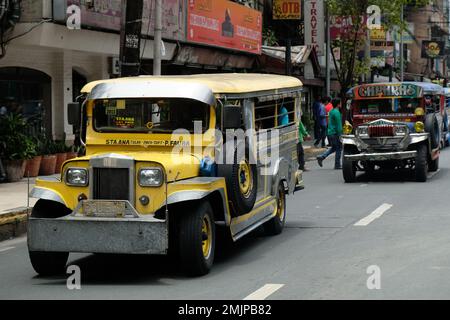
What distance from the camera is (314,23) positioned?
3441 cm

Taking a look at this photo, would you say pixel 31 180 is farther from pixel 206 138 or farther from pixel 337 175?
pixel 206 138

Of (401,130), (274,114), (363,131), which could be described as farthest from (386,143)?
(274,114)

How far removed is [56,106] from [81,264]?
13520 mm

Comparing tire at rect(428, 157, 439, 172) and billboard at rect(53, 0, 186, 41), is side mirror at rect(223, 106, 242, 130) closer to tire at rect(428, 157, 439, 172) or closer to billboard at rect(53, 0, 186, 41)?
billboard at rect(53, 0, 186, 41)

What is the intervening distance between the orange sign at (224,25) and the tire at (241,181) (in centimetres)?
1676

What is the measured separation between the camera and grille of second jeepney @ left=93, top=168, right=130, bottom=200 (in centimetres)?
927

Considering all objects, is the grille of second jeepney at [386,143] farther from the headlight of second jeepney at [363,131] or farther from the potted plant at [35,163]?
the potted plant at [35,163]

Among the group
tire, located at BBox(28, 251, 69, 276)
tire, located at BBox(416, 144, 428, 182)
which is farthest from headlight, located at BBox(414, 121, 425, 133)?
tire, located at BBox(28, 251, 69, 276)

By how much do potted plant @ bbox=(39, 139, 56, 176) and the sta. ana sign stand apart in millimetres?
7317

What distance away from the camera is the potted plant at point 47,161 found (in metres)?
20.0

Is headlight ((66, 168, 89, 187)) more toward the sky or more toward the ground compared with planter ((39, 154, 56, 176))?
more toward the sky

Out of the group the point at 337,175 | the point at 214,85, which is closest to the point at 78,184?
the point at 214,85

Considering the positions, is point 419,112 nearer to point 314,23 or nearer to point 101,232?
point 101,232

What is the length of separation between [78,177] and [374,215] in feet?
20.4
